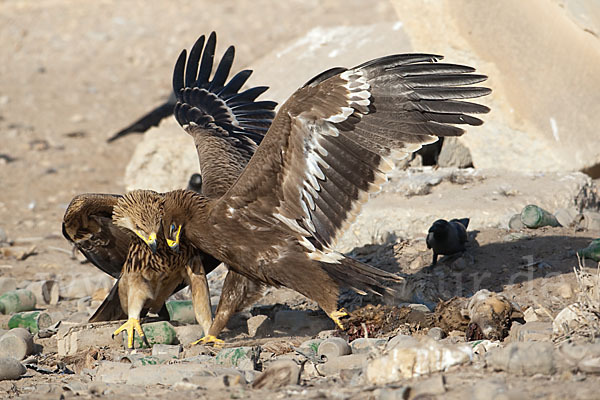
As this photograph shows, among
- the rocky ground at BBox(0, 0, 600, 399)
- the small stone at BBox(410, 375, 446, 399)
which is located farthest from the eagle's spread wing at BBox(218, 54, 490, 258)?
the small stone at BBox(410, 375, 446, 399)

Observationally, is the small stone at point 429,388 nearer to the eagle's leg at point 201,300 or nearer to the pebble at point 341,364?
the pebble at point 341,364

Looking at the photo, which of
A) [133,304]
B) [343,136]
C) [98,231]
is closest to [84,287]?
[98,231]

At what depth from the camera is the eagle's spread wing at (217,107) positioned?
6.93 meters

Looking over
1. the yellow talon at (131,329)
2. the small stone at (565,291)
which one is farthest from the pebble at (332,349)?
the small stone at (565,291)

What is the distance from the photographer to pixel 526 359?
3445 mm

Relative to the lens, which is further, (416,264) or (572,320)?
(416,264)

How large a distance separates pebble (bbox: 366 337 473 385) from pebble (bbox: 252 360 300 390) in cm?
34

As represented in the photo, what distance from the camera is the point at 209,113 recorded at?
7.30 metres

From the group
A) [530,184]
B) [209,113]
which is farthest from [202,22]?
[530,184]

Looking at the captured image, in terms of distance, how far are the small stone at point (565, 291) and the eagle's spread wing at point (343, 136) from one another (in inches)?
53.7

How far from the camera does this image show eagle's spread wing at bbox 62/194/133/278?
5.59 meters

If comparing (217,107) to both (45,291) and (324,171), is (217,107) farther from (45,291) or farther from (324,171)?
(324,171)

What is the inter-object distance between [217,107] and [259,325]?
2.39 meters

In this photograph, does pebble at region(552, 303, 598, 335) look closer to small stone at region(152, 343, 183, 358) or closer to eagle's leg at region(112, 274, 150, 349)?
small stone at region(152, 343, 183, 358)
